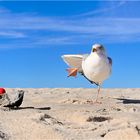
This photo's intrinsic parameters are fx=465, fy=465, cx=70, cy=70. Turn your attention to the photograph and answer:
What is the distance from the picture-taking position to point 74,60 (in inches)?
501

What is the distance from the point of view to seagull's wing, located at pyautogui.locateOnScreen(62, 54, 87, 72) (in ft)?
40.7

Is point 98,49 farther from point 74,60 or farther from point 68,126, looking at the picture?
point 68,126

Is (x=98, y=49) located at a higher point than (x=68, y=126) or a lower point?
higher

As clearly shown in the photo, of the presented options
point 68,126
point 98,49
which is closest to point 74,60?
point 98,49

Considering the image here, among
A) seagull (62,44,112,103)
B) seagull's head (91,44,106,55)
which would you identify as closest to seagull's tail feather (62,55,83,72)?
seagull (62,44,112,103)

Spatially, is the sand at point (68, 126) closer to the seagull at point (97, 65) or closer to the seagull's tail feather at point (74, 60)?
the seagull at point (97, 65)

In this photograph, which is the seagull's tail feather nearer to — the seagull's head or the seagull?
the seagull

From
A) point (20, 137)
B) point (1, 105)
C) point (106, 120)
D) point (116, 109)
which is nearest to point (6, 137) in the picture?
point (20, 137)

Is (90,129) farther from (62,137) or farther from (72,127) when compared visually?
(62,137)

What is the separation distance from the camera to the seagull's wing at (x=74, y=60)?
12.4m

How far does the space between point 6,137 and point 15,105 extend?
8.93ft

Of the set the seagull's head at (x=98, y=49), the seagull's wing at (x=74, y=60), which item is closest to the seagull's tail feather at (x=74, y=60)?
the seagull's wing at (x=74, y=60)

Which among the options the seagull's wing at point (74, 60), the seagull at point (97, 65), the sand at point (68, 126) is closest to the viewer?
the sand at point (68, 126)

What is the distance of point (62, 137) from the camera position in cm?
554
